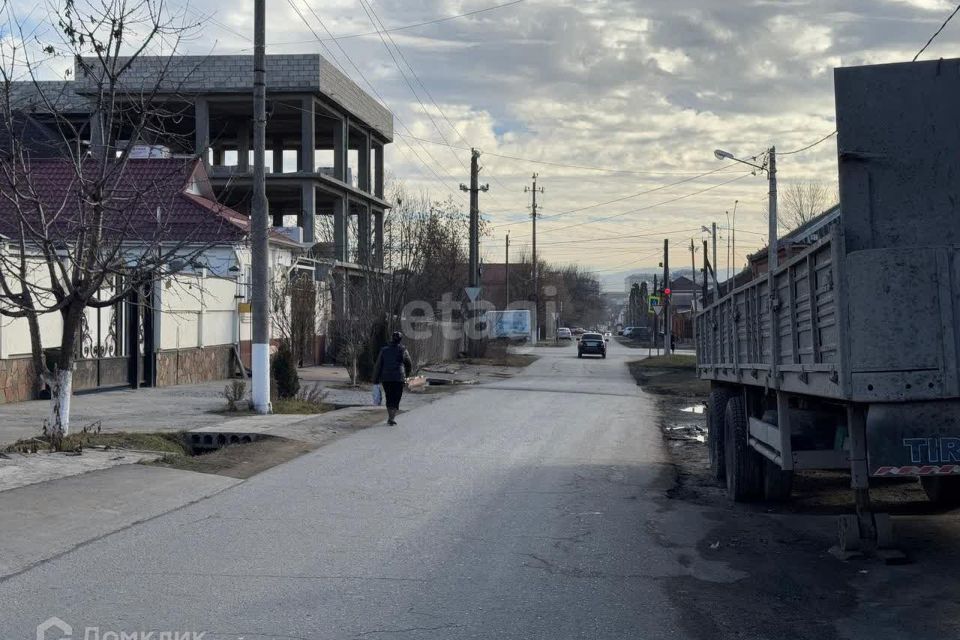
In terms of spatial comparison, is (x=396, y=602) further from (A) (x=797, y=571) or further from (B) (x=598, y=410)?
(B) (x=598, y=410)

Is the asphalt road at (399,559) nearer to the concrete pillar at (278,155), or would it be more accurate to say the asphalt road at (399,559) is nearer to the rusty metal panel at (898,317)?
the rusty metal panel at (898,317)

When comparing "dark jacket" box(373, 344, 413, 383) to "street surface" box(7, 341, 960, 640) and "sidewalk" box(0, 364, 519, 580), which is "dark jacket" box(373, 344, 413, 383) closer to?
"sidewalk" box(0, 364, 519, 580)

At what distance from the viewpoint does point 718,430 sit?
12195 millimetres

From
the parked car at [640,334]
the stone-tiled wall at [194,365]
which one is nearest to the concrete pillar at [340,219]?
the stone-tiled wall at [194,365]

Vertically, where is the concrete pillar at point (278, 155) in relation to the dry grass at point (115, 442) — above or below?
above

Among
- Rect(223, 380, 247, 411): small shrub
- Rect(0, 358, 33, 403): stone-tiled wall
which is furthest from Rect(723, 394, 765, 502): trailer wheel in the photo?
Rect(0, 358, 33, 403): stone-tiled wall

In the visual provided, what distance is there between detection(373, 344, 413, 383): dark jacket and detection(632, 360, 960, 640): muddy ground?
7816 millimetres

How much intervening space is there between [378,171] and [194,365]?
30.7 m

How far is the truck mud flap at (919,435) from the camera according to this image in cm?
666

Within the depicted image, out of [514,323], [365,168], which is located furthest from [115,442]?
[514,323]

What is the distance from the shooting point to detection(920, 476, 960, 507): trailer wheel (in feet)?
32.1

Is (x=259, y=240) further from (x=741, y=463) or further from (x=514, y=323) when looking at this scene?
(x=514, y=323)

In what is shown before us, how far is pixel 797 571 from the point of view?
747 centimetres

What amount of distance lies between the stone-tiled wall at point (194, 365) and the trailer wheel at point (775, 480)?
18.7 meters
